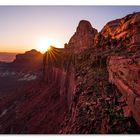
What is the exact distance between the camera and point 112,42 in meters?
8.23

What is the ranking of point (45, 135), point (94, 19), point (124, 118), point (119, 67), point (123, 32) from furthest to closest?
point (123, 32)
point (94, 19)
point (119, 67)
point (45, 135)
point (124, 118)

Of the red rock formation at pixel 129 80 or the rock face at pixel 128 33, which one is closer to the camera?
the red rock formation at pixel 129 80

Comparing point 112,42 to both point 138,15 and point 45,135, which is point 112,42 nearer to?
point 138,15

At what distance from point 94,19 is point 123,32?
1.77 m

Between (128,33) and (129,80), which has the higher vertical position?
(128,33)

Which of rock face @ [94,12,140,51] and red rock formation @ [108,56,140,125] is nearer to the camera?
red rock formation @ [108,56,140,125]

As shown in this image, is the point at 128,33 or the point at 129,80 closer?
the point at 129,80

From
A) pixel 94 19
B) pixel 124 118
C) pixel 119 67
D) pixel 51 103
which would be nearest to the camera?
pixel 124 118

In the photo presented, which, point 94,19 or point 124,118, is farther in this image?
point 94,19

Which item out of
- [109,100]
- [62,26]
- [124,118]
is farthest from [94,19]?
[124,118]

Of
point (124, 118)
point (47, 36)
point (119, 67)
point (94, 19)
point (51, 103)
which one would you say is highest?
point (94, 19)

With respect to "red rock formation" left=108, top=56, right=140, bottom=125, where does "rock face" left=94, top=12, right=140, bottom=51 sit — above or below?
above

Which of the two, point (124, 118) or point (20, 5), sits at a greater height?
point (20, 5)

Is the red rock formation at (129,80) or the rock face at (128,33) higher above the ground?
the rock face at (128,33)
